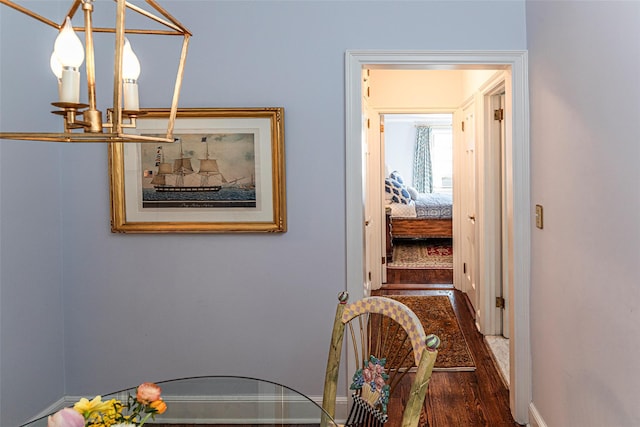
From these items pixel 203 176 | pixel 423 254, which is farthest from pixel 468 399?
pixel 423 254

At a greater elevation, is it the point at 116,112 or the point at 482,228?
the point at 116,112

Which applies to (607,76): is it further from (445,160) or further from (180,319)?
(445,160)

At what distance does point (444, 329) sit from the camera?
14.3 ft

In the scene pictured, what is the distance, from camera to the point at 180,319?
2.88 metres

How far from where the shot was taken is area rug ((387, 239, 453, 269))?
680 centimetres

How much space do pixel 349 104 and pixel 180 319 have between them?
1.44 m

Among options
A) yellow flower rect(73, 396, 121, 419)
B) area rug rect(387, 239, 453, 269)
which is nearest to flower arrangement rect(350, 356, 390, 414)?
yellow flower rect(73, 396, 121, 419)

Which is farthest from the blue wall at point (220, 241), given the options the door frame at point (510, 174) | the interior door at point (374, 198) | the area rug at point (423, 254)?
the area rug at point (423, 254)

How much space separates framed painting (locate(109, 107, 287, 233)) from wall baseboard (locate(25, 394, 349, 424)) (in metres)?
1.10

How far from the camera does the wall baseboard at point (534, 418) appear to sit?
2.58 m

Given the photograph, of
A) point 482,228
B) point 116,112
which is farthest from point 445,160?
point 116,112

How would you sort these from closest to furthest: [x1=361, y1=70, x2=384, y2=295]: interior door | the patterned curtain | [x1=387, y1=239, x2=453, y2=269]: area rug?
[x1=361, y1=70, x2=384, y2=295]: interior door
[x1=387, y1=239, x2=453, y2=269]: area rug
the patterned curtain

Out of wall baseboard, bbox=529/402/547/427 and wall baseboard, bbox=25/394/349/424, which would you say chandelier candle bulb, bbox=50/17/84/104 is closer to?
wall baseboard, bbox=25/394/349/424

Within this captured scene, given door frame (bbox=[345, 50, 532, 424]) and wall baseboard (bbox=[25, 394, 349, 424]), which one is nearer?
wall baseboard (bbox=[25, 394, 349, 424])
